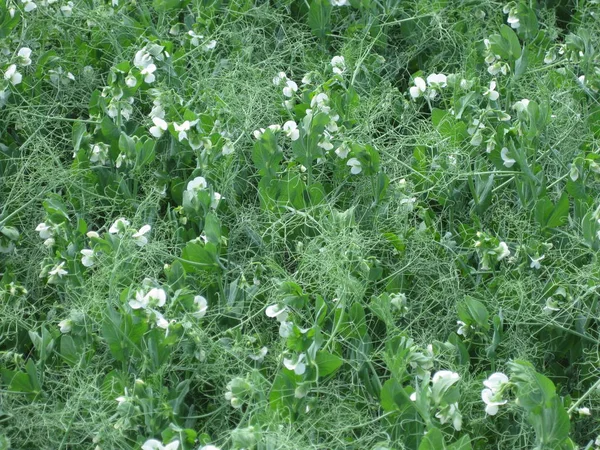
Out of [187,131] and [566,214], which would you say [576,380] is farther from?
[187,131]

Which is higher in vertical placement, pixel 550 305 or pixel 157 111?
pixel 157 111

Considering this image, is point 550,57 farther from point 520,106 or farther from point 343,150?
point 343,150

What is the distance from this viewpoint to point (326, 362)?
6.09 feet

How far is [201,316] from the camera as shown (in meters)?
2.03

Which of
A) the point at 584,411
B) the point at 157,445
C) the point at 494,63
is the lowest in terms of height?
the point at 584,411

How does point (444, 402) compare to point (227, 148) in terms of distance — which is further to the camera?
point (227, 148)

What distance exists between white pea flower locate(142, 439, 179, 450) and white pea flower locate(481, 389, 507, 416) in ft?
1.91

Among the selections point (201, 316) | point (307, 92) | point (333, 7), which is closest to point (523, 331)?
point (201, 316)

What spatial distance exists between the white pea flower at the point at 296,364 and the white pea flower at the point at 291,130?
74 centimetres

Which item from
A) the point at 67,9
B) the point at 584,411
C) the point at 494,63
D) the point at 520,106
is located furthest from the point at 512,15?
the point at 584,411

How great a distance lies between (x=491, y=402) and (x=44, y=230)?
1104 millimetres

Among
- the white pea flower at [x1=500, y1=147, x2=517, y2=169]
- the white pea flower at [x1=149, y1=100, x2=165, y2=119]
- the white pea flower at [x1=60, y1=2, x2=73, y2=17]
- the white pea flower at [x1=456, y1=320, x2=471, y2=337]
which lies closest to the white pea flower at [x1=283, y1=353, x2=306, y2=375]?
the white pea flower at [x1=456, y1=320, x2=471, y2=337]

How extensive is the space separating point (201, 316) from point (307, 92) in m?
0.84

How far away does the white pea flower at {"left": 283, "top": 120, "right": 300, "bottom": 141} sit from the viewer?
7.88 ft
